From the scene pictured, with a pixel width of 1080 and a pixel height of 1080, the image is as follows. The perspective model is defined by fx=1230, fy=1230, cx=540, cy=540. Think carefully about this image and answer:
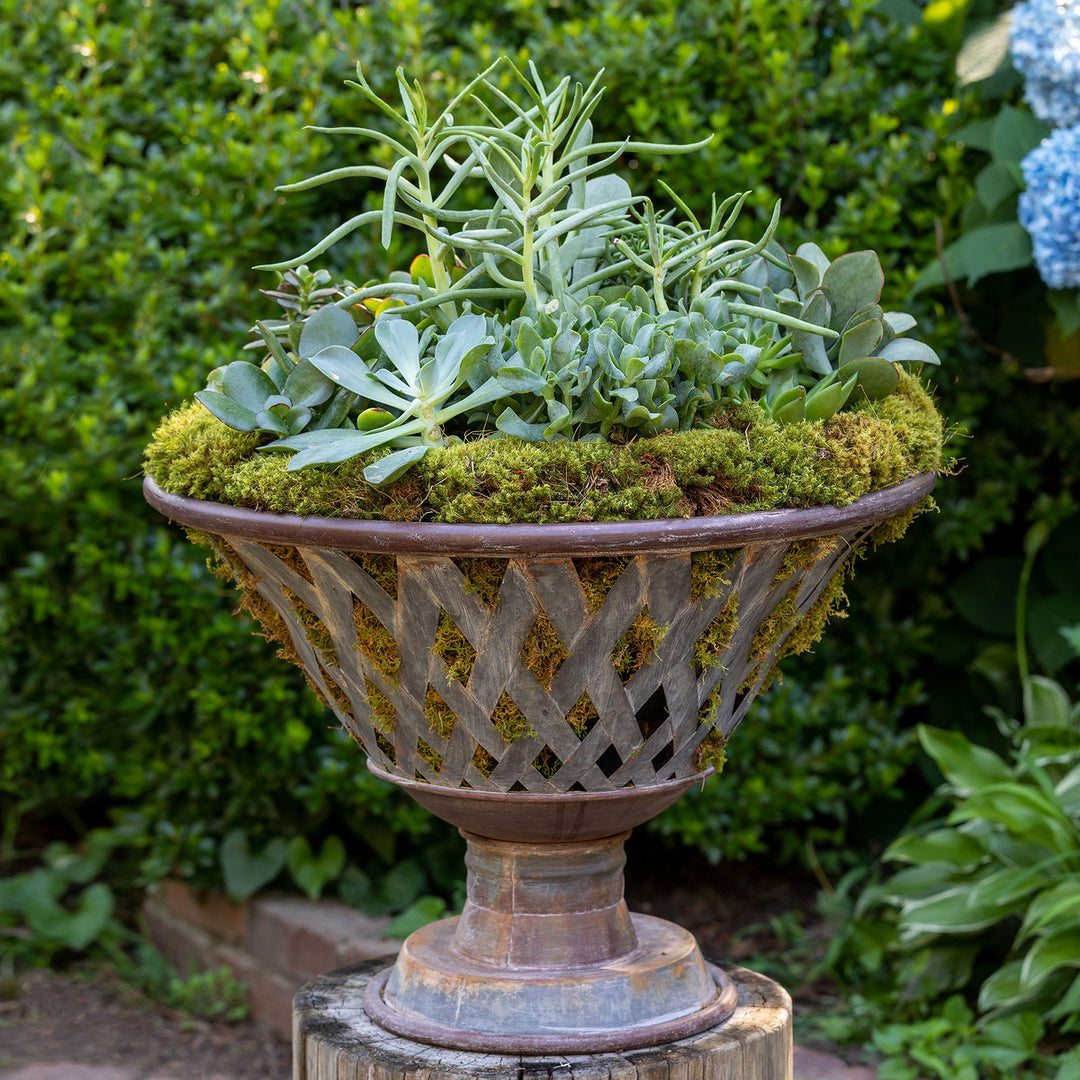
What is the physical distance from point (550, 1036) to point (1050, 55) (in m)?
1.82

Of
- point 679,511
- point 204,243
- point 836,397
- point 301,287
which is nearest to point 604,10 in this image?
point 204,243

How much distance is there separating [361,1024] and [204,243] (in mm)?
1517

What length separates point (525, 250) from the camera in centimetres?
106

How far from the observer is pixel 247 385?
1054 millimetres

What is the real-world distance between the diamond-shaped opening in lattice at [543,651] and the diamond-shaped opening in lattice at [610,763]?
12cm

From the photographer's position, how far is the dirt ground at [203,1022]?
2.46 metres

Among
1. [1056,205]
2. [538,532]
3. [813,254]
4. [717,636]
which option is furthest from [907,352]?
[1056,205]

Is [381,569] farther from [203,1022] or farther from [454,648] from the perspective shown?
[203,1022]

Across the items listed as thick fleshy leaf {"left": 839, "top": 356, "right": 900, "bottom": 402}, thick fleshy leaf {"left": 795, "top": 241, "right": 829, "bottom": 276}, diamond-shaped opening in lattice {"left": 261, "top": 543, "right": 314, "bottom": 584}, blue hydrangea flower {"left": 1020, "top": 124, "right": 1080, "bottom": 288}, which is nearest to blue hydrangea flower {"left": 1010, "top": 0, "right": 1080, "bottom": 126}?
blue hydrangea flower {"left": 1020, "top": 124, "right": 1080, "bottom": 288}

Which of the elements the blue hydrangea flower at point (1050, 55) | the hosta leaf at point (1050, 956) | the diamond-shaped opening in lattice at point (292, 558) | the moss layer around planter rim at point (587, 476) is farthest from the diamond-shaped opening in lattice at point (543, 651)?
the blue hydrangea flower at point (1050, 55)

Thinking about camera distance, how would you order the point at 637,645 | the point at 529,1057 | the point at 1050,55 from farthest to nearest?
the point at 1050,55 → the point at 529,1057 → the point at 637,645

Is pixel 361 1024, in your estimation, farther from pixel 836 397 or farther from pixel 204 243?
pixel 204 243

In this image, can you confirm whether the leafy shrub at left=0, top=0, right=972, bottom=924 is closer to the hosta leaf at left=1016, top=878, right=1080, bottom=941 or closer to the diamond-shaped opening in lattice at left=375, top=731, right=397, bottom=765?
the hosta leaf at left=1016, top=878, right=1080, bottom=941

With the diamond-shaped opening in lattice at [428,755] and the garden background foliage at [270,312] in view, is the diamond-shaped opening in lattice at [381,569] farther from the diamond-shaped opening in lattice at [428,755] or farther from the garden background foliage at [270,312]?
the garden background foliage at [270,312]
